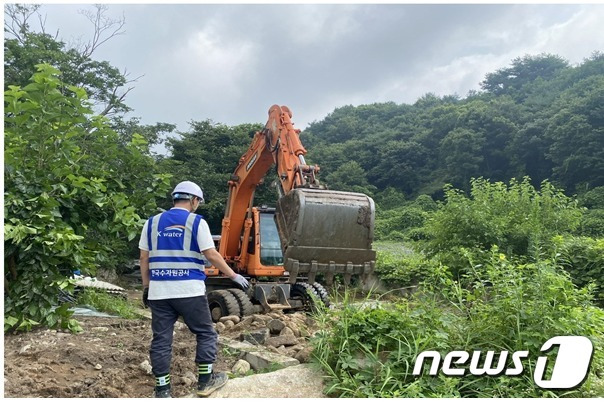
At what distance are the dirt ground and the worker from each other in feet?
0.92

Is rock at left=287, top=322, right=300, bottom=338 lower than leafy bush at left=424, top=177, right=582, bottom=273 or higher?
lower

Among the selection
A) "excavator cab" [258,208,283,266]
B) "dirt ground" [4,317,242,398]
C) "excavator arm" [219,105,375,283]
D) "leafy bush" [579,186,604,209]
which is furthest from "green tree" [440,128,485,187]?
"dirt ground" [4,317,242,398]

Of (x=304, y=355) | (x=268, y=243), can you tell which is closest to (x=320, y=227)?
(x=304, y=355)

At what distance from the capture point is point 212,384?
3.96 metres

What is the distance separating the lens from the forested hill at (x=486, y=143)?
32.7 m

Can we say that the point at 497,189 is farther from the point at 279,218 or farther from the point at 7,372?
the point at 7,372

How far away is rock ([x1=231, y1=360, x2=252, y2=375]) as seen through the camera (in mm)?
4703

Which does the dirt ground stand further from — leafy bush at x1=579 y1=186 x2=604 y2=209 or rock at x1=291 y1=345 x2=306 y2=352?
leafy bush at x1=579 y1=186 x2=604 y2=209

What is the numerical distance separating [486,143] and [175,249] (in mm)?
38183

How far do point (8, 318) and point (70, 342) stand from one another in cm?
66

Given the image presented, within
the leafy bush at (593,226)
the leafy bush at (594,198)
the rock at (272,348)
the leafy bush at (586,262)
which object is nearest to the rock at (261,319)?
the rock at (272,348)

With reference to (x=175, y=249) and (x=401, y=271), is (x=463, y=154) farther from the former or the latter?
(x=175, y=249)

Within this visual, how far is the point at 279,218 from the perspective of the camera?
6.52 m

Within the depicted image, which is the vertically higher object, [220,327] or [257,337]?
[257,337]
